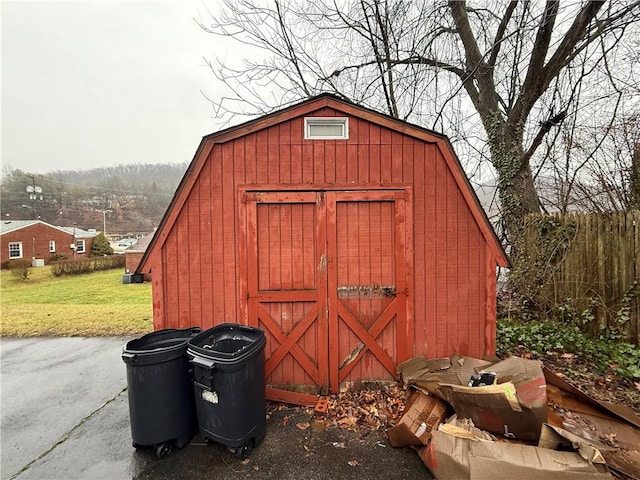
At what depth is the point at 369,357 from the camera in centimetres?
343

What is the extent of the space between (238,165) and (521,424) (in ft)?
12.1

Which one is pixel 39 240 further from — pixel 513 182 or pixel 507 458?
pixel 507 458

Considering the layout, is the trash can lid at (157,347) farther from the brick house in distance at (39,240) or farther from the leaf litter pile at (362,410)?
the brick house in distance at (39,240)

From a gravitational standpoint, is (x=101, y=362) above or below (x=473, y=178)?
below

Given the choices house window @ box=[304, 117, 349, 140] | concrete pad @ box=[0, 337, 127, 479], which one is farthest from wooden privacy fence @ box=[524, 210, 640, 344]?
concrete pad @ box=[0, 337, 127, 479]

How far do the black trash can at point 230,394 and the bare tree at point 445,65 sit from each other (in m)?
6.13

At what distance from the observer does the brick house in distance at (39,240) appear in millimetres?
26672

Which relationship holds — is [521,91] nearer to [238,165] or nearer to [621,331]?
[621,331]

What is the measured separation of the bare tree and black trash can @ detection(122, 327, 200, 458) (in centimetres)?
623

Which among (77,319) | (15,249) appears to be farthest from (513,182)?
(15,249)

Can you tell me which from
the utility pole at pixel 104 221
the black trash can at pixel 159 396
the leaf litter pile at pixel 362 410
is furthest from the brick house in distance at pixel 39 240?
the leaf litter pile at pixel 362 410

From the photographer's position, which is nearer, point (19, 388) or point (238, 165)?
point (238, 165)

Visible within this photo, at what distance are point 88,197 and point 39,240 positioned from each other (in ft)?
27.2

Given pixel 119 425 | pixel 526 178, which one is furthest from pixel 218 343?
pixel 526 178
